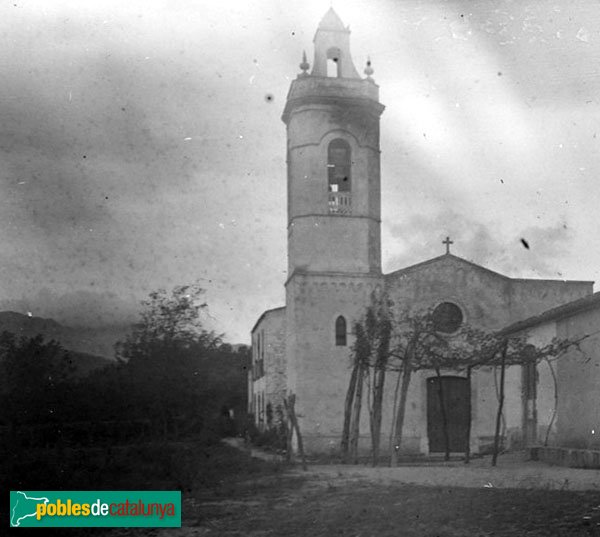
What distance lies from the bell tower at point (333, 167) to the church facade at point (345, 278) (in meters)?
0.03

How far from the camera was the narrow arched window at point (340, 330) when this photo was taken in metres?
24.6

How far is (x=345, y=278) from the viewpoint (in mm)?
24672

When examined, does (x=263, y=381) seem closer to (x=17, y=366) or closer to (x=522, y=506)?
(x=17, y=366)

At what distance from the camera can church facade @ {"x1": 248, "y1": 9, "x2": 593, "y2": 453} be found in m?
24.4

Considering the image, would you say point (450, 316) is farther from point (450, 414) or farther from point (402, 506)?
point (402, 506)

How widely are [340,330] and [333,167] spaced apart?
5.07 m

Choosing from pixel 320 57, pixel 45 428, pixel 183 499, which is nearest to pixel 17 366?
pixel 45 428

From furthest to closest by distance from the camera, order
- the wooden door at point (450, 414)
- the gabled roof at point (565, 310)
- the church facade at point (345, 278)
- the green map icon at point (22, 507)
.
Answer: the wooden door at point (450, 414) < the church facade at point (345, 278) < the gabled roof at point (565, 310) < the green map icon at point (22, 507)

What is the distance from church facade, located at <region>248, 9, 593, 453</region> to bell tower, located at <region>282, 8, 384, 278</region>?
3 cm

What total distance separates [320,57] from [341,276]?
6.82 m

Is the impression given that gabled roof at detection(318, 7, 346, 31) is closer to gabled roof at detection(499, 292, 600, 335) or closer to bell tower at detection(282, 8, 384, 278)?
bell tower at detection(282, 8, 384, 278)

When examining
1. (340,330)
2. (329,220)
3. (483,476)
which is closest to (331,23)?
(329,220)

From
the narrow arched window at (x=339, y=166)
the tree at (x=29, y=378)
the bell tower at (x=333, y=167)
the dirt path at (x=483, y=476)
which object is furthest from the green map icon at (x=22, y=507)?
the narrow arched window at (x=339, y=166)

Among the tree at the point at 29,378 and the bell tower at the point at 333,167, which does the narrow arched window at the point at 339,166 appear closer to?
the bell tower at the point at 333,167
